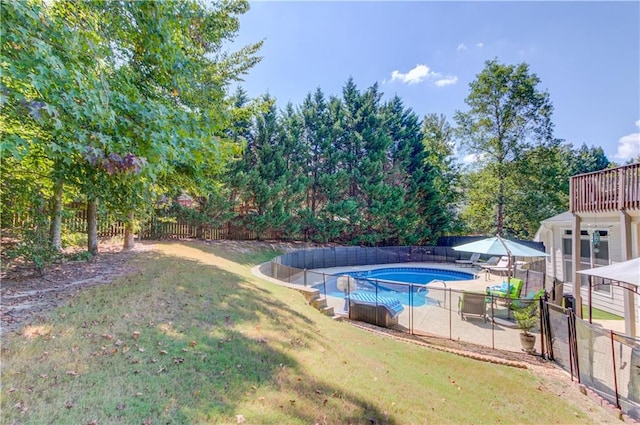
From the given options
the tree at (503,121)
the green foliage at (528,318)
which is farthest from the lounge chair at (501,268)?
the green foliage at (528,318)

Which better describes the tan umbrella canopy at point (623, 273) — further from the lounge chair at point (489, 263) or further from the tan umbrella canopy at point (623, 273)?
the lounge chair at point (489, 263)

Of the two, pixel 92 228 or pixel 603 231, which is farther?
pixel 603 231

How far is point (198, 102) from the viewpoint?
7645mm

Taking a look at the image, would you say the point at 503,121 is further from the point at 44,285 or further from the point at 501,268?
the point at 44,285

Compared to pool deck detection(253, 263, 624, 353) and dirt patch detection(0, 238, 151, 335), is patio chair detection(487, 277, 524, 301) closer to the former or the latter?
pool deck detection(253, 263, 624, 353)

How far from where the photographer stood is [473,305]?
323 inches

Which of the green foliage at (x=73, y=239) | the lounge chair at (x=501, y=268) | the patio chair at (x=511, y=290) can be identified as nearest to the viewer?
the green foliage at (x=73, y=239)

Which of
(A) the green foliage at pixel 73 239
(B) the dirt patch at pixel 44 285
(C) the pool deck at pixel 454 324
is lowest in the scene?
(C) the pool deck at pixel 454 324

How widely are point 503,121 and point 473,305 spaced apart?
1918cm

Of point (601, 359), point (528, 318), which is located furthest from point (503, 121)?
point (601, 359)

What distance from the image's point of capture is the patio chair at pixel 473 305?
812cm

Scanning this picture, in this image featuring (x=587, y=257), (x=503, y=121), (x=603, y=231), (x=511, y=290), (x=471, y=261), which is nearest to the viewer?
(x=511, y=290)

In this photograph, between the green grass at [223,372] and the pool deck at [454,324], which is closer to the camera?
the green grass at [223,372]

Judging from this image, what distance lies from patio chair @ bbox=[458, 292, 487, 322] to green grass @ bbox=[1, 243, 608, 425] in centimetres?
276
